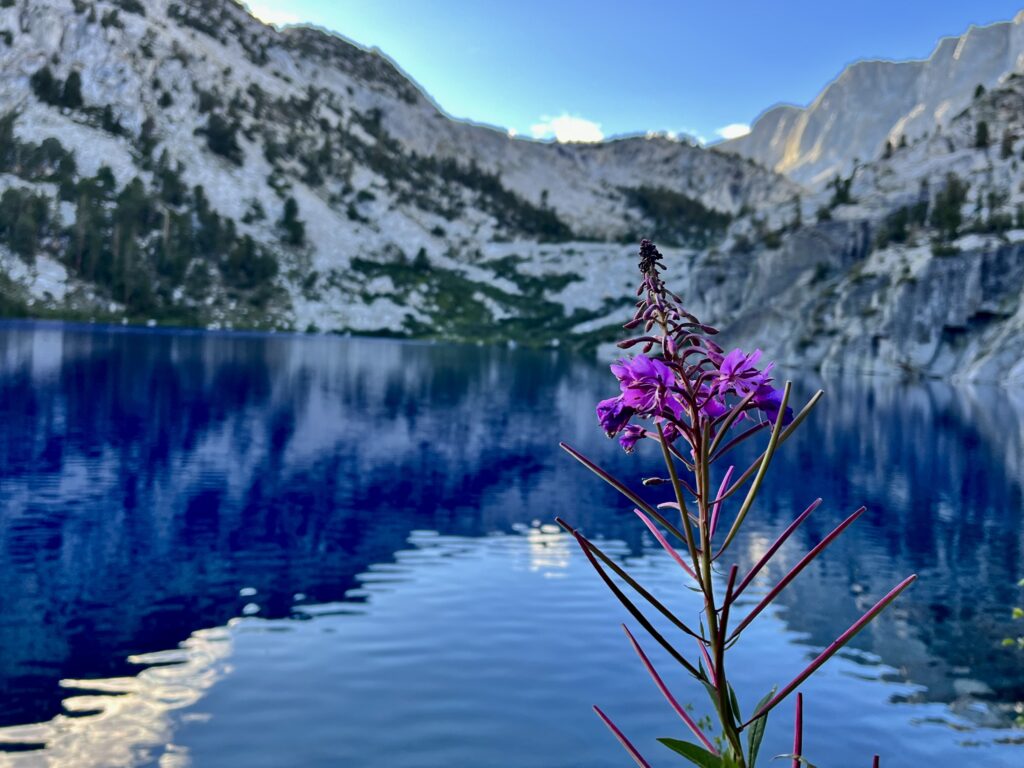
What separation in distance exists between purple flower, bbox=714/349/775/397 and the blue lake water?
11.2m

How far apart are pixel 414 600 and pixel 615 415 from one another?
18.9 metres

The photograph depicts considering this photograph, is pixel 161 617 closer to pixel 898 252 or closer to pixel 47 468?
pixel 47 468

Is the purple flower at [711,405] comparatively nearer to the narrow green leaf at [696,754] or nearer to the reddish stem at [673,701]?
the reddish stem at [673,701]

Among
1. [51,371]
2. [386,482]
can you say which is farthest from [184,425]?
[51,371]

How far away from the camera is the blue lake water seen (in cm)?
1388

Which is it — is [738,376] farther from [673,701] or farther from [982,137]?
[982,137]

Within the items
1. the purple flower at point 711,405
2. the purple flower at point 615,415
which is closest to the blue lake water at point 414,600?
the purple flower at point 615,415

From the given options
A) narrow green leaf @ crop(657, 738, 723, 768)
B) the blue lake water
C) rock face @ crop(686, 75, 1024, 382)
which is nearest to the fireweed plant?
narrow green leaf @ crop(657, 738, 723, 768)

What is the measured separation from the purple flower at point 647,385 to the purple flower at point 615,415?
26 mm

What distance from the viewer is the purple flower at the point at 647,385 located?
3.23 meters

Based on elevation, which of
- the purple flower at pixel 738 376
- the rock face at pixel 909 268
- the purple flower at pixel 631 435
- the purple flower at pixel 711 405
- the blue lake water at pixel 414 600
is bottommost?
the blue lake water at pixel 414 600

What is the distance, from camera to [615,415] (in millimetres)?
3307

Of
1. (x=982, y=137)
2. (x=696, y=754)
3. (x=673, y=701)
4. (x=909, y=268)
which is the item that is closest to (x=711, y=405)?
(x=673, y=701)

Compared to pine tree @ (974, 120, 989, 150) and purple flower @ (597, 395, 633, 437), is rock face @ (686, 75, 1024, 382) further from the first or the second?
purple flower @ (597, 395, 633, 437)
